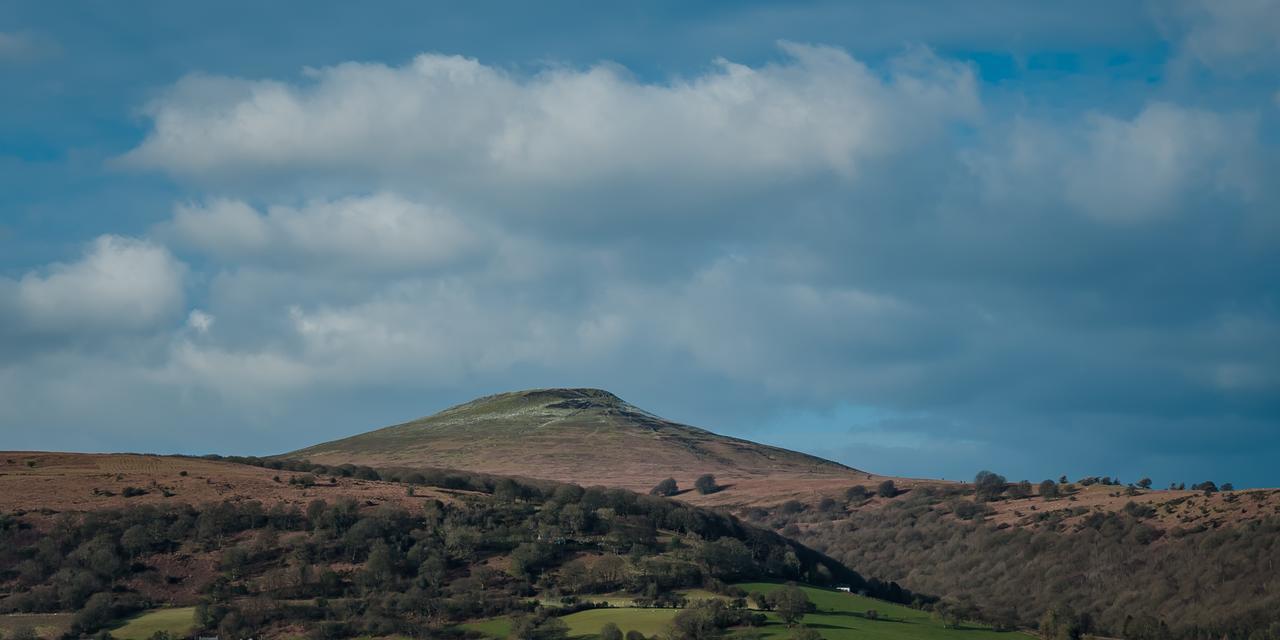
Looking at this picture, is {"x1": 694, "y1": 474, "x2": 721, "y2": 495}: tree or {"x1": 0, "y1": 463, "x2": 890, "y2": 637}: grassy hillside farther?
{"x1": 694, "y1": 474, "x2": 721, "y2": 495}: tree

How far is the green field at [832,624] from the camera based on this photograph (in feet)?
254

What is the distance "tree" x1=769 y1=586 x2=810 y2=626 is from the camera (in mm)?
80562

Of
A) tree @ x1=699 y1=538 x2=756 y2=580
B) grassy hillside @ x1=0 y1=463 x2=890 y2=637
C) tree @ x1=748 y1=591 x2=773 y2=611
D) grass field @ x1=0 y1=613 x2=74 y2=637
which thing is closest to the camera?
grass field @ x1=0 y1=613 x2=74 y2=637

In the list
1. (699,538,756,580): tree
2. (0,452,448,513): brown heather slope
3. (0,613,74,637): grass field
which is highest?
(0,452,448,513): brown heather slope

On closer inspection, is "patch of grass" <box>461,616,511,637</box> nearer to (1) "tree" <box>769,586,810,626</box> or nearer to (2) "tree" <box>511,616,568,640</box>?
(2) "tree" <box>511,616,568,640</box>

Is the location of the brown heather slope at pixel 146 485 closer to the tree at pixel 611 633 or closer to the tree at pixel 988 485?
the tree at pixel 611 633

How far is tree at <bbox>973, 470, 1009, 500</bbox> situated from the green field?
63.2 meters

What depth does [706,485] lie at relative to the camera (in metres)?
178

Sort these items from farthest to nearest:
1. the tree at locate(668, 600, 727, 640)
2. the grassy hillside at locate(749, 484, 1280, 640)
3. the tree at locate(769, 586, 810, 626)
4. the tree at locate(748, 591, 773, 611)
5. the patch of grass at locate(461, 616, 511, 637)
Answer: the grassy hillside at locate(749, 484, 1280, 640)
the tree at locate(748, 591, 773, 611)
the tree at locate(769, 586, 810, 626)
the patch of grass at locate(461, 616, 511, 637)
the tree at locate(668, 600, 727, 640)

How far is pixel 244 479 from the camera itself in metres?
107

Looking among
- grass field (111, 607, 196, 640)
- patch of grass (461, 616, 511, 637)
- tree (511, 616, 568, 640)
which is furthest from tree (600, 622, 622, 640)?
grass field (111, 607, 196, 640)

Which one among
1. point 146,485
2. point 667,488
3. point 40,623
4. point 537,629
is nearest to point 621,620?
point 537,629

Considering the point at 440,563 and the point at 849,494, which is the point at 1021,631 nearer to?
the point at 440,563

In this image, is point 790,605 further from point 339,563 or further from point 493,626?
point 339,563
